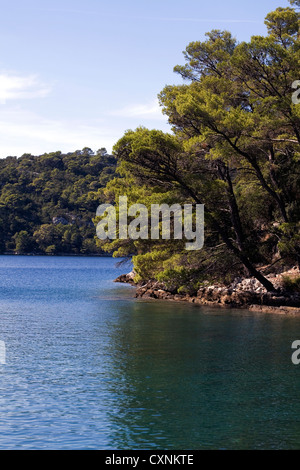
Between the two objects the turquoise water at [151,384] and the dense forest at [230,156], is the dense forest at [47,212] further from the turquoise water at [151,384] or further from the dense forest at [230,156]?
the turquoise water at [151,384]

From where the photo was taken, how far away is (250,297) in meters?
36.9

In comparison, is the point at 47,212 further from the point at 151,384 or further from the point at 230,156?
the point at 151,384

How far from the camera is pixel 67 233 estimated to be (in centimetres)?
16500

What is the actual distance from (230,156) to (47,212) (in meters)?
141

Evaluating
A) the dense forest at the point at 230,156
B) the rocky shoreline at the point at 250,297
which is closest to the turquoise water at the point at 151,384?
the rocky shoreline at the point at 250,297

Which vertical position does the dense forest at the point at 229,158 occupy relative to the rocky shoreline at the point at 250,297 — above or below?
above

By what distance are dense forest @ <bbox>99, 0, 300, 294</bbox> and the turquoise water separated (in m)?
6.20

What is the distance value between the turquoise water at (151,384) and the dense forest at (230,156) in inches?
244

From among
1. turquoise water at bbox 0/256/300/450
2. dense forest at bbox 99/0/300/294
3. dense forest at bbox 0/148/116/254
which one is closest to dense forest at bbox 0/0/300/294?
dense forest at bbox 99/0/300/294

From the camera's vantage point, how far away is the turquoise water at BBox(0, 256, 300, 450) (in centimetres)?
1294

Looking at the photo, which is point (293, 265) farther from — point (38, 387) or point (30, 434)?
point (30, 434)

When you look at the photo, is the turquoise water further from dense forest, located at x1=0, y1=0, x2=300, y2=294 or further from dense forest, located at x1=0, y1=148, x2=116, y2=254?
dense forest, located at x1=0, y1=148, x2=116, y2=254

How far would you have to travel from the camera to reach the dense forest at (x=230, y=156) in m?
31.3
